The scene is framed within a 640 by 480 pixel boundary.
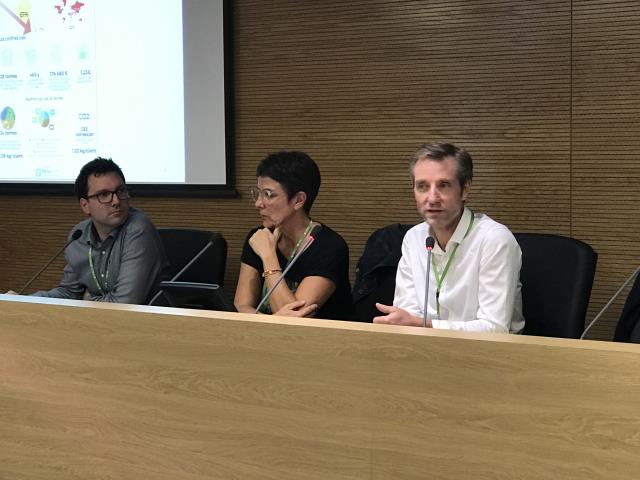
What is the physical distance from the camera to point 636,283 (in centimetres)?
236

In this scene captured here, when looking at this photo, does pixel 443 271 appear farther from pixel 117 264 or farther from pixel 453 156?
pixel 117 264

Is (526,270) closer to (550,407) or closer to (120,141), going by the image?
(550,407)

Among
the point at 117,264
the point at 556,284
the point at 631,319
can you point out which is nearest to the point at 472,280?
the point at 556,284

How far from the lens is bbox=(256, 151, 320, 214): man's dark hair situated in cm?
265

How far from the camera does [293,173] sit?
2.66 m

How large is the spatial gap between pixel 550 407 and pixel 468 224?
106 centimetres

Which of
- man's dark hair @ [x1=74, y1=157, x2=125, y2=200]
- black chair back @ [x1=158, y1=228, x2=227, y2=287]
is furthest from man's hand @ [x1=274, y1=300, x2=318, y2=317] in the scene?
man's dark hair @ [x1=74, y1=157, x2=125, y2=200]

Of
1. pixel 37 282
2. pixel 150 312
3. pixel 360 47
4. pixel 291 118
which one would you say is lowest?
pixel 37 282

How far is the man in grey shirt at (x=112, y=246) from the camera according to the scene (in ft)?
9.46

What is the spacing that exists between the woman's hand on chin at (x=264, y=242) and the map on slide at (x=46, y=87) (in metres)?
1.55

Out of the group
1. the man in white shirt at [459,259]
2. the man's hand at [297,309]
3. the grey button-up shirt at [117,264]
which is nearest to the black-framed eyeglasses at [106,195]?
the grey button-up shirt at [117,264]

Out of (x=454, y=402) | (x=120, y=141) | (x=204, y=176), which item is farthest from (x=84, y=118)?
(x=454, y=402)

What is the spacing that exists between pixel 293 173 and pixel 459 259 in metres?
0.65

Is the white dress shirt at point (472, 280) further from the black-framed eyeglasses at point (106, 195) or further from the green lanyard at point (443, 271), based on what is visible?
the black-framed eyeglasses at point (106, 195)
